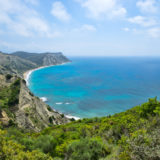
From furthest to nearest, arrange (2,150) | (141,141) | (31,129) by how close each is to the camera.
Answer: (31,129) < (141,141) < (2,150)

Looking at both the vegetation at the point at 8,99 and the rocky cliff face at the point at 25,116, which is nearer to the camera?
the rocky cliff face at the point at 25,116

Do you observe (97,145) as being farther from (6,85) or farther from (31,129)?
(6,85)

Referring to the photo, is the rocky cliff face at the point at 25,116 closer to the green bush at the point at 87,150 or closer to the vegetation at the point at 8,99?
the vegetation at the point at 8,99

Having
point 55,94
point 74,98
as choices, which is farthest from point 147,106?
point 55,94

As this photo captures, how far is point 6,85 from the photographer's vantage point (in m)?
55.9

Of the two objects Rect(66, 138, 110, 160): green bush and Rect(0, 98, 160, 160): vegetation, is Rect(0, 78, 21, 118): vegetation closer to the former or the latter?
Rect(0, 98, 160, 160): vegetation

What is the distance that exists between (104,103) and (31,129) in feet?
131

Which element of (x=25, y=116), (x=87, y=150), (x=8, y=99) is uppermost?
(x=87, y=150)

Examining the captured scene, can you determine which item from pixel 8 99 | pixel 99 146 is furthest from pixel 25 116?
pixel 99 146

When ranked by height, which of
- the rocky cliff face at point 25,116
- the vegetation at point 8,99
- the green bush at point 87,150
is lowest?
the rocky cliff face at point 25,116

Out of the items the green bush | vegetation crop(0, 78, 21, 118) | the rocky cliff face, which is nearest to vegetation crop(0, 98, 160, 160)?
the green bush

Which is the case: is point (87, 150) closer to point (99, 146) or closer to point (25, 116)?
point (99, 146)

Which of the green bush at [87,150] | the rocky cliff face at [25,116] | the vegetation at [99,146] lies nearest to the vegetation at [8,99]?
the rocky cliff face at [25,116]

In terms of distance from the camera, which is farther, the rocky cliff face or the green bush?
the rocky cliff face
